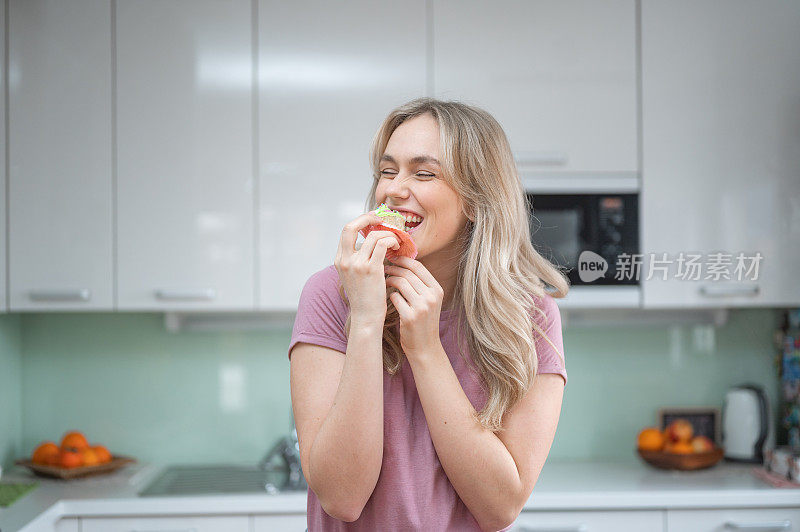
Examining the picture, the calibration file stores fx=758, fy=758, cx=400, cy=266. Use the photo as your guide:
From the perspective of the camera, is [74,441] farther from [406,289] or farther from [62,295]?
[406,289]

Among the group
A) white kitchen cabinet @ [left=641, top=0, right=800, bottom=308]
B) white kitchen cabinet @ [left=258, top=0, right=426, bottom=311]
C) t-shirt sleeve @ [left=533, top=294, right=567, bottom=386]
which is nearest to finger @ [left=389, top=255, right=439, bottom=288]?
t-shirt sleeve @ [left=533, top=294, right=567, bottom=386]

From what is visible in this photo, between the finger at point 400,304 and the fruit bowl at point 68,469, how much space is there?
1815mm

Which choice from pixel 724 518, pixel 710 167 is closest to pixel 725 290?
pixel 710 167

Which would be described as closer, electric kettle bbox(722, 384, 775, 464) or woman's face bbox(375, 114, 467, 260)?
woman's face bbox(375, 114, 467, 260)

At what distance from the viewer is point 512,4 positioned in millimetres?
2537

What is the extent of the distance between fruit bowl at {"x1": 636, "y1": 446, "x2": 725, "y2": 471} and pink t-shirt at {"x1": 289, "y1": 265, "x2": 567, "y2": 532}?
1.54 meters

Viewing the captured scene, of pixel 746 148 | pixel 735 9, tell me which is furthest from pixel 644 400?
pixel 735 9

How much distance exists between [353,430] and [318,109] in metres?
1.61

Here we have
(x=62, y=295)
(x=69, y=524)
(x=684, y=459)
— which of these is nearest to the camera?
(x=69, y=524)

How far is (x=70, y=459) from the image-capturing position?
2549mm

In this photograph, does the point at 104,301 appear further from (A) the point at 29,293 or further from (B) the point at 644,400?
(B) the point at 644,400

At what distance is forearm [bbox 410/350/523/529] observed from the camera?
45.7 inches

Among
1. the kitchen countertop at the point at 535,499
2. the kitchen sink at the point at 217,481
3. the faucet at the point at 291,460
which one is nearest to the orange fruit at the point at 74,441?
the kitchen countertop at the point at 535,499

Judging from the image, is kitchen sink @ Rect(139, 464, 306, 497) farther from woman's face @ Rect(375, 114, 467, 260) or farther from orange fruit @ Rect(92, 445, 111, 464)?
woman's face @ Rect(375, 114, 467, 260)
